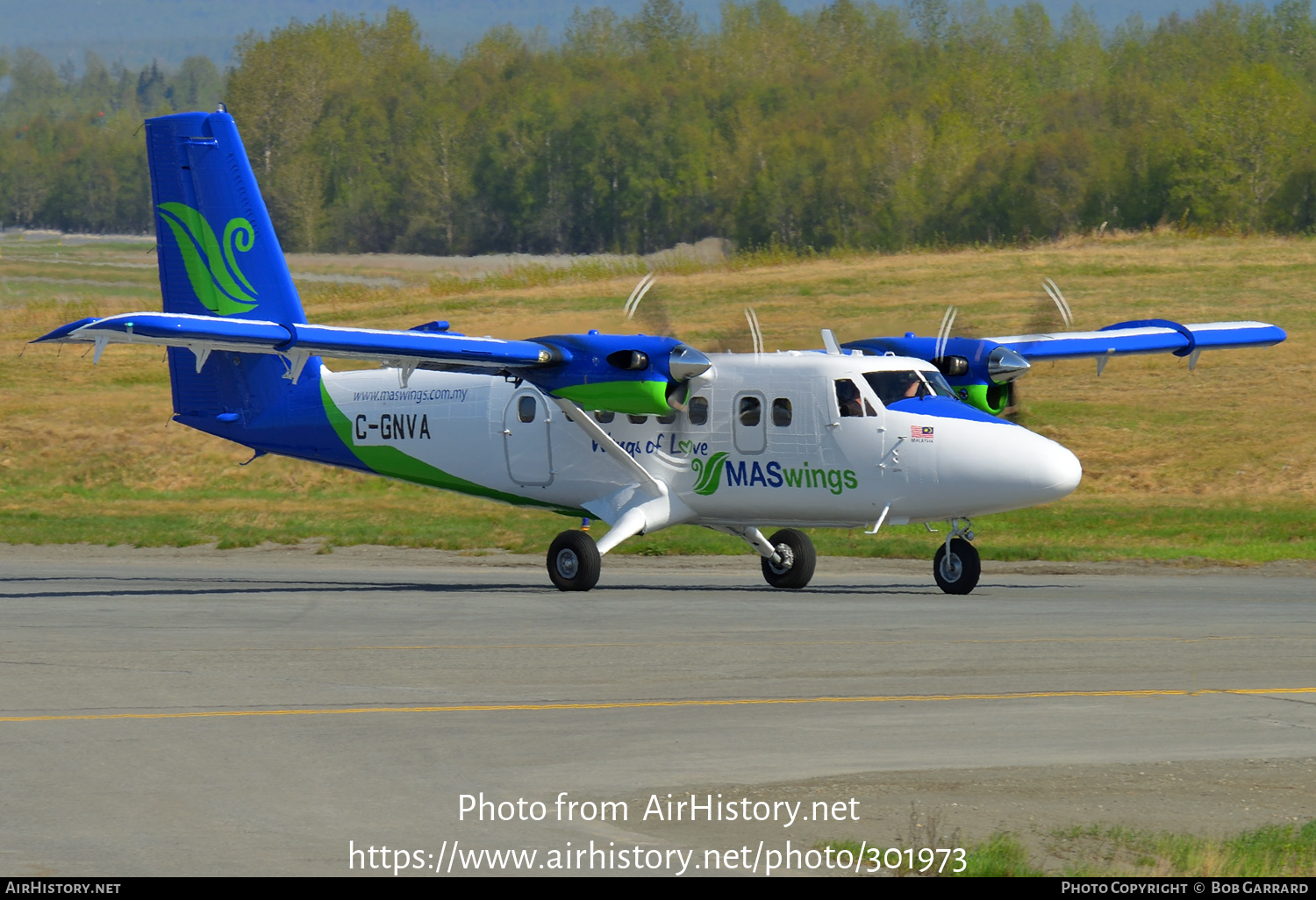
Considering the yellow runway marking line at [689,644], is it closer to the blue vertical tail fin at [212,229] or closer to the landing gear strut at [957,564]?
the landing gear strut at [957,564]

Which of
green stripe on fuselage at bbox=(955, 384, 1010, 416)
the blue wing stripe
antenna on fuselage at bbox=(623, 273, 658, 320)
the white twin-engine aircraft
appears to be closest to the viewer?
the white twin-engine aircraft

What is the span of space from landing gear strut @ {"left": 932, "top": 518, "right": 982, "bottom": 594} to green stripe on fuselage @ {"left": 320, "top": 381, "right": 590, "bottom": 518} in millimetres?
5125

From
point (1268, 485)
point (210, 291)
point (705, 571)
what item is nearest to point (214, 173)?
point (210, 291)

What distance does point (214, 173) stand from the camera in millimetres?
25750

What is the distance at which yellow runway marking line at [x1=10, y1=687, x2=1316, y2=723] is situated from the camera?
42.0 feet

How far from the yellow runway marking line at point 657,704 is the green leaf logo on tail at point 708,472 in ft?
28.0

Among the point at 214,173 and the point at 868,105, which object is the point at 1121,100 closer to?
the point at 868,105

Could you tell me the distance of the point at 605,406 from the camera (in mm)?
21906

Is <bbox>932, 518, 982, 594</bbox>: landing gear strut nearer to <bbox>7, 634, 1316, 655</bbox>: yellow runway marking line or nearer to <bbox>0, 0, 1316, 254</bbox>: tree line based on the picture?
<bbox>7, 634, 1316, 655</bbox>: yellow runway marking line

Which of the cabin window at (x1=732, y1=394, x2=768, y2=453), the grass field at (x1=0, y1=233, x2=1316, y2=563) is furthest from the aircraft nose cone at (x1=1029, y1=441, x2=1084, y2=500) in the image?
the grass field at (x1=0, y1=233, x2=1316, y2=563)

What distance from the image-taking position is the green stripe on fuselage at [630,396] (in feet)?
71.1

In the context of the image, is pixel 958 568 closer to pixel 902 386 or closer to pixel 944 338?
pixel 902 386

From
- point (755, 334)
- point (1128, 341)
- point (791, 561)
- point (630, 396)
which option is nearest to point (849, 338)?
point (755, 334)

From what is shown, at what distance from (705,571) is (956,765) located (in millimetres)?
15717
